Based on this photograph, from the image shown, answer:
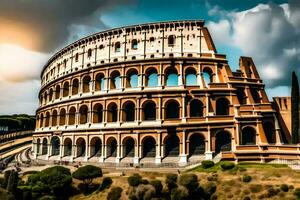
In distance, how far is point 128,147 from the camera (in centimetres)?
3862

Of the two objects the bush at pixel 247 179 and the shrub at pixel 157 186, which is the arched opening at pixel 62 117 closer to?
the shrub at pixel 157 186

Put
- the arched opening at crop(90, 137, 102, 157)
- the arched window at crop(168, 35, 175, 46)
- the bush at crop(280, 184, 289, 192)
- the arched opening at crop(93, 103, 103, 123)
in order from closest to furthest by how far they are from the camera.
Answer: the bush at crop(280, 184, 289, 192) → the arched window at crop(168, 35, 175, 46) → the arched opening at crop(90, 137, 102, 157) → the arched opening at crop(93, 103, 103, 123)

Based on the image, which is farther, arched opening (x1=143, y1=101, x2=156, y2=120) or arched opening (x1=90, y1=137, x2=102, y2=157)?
arched opening (x1=90, y1=137, x2=102, y2=157)

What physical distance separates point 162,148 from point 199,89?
28.8ft

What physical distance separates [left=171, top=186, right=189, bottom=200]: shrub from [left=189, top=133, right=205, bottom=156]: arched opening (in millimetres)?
11848

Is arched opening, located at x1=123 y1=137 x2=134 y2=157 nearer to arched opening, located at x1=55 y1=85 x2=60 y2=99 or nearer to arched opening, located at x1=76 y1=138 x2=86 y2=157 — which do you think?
arched opening, located at x1=76 y1=138 x2=86 y2=157

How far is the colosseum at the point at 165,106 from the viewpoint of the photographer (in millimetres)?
34438

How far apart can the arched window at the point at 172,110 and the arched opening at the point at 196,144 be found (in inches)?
Answer: 148

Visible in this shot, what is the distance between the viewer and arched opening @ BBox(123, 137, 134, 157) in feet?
125

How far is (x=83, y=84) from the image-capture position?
43812 millimetres

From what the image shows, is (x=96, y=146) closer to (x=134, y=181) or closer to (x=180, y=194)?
(x=134, y=181)

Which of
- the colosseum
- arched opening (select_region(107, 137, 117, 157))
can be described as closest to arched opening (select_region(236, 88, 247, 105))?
the colosseum

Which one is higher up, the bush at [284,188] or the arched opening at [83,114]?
the arched opening at [83,114]

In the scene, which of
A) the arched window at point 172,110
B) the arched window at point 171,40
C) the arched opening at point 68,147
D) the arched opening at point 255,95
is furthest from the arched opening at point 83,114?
the arched opening at point 255,95
